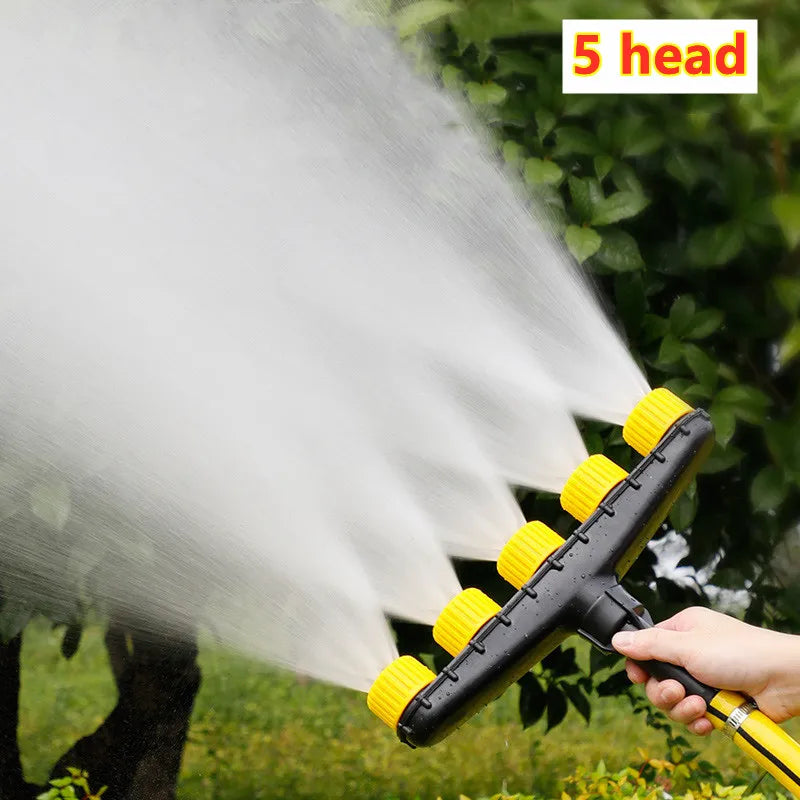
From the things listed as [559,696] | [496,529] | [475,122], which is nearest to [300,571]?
[496,529]

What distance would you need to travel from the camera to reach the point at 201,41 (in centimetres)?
208

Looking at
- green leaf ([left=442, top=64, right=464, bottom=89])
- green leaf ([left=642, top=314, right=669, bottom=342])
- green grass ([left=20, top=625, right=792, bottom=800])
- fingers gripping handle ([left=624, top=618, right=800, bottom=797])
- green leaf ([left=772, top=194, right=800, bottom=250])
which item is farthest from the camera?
green grass ([left=20, top=625, right=792, bottom=800])

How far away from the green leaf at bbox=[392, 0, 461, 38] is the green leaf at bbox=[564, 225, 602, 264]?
470mm

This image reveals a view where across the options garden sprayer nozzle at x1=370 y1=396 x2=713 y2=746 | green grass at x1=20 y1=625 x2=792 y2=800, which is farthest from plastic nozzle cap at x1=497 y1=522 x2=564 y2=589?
green grass at x1=20 y1=625 x2=792 y2=800

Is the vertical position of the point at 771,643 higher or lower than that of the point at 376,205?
lower

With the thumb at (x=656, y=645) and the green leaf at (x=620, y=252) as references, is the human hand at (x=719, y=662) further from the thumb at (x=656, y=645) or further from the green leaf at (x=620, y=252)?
the green leaf at (x=620, y=252)

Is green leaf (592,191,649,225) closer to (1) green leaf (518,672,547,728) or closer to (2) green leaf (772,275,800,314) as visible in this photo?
(2) green leaf (772,275,800,314)

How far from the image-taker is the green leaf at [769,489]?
2312mm

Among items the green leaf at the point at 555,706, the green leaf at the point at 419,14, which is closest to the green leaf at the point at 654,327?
the green leaf at the point at 419,14

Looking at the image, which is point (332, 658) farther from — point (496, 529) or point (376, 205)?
point (376, 205)

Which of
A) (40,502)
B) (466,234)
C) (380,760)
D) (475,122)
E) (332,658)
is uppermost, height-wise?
(475,122)

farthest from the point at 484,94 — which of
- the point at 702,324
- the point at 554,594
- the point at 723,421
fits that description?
the point at 554,594

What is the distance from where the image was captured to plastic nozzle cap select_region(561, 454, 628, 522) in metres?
1.56

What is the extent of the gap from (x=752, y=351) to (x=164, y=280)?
1.38m
